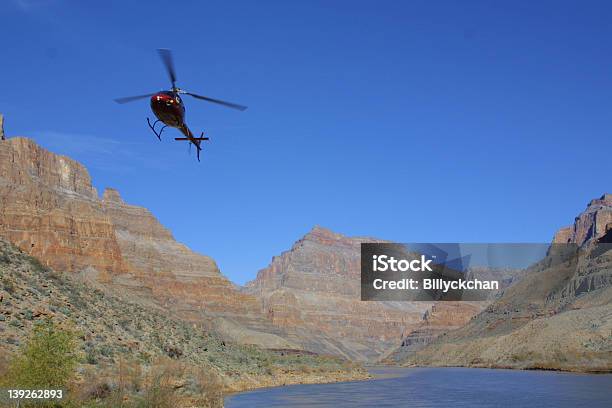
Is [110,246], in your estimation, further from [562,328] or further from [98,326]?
[562,328]

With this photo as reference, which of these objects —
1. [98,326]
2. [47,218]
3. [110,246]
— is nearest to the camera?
[98,326]

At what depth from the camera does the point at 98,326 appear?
48.2m

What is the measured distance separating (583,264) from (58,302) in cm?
16320

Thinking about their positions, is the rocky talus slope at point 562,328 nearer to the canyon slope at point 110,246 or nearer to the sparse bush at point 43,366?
the canyon slope at point 110,246

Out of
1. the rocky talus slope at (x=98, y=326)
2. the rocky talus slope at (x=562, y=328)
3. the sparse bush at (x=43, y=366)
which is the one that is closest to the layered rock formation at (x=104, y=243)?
the rocky talus slope at (x=98, y=326)

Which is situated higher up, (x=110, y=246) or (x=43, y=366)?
(x=110, y=246)

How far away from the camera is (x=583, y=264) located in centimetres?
18525

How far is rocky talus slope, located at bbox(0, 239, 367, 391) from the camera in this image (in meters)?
40.1

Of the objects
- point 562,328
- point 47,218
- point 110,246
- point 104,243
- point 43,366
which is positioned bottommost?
point 43,366

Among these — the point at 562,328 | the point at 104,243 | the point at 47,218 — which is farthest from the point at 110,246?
the point at 562,328

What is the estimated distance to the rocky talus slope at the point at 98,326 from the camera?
132 ft

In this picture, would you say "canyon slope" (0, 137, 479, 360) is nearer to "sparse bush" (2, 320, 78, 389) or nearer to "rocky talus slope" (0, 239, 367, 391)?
"rocky talus slope" (0, 239, 367, 391)

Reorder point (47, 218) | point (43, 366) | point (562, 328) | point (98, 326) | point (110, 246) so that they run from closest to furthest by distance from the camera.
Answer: point (43, 366) → point (98, 326) → point (47, 218) → point (110, 246) → point (562, 328)

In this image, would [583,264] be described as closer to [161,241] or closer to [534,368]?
[534,368]
